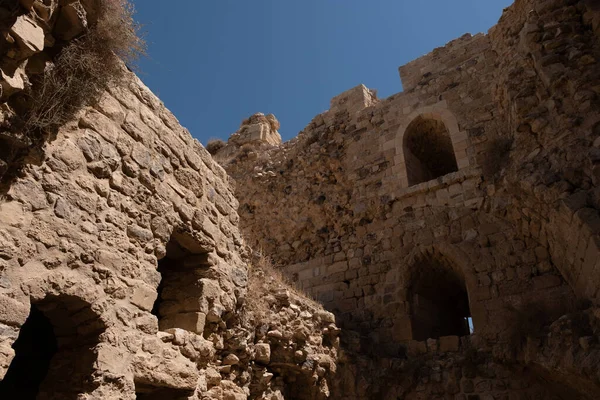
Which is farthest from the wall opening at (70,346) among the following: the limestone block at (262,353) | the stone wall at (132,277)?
Result: the limestone block at (262,353)

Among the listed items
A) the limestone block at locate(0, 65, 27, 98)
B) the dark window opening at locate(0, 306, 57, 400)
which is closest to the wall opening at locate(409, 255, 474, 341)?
the dark window opening at locate(0, 306, 57, 400)

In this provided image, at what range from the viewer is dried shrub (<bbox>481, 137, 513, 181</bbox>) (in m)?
7.86

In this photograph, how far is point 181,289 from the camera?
4.84 m

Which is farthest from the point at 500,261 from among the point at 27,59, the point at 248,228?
the point at 27,59

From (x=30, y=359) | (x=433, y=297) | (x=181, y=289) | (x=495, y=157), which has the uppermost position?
(x=495, y=157)

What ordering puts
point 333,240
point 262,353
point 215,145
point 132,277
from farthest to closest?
point 215,145, point 333,240, point 262,353, point 132,277

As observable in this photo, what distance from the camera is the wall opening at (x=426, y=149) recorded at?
377 inches

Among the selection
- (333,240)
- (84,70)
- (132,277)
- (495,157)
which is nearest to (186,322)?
(132,277)

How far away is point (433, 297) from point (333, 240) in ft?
6.69

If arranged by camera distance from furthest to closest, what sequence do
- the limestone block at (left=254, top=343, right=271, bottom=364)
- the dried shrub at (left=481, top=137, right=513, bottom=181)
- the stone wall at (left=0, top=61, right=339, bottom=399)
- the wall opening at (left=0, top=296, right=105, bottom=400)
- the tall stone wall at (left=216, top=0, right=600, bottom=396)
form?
the dried shrub at (left=481, top=137, right=513, bottom=181)
the tall stone wall at (left=216, top=0, right=600, bottom=396)
the limestone block at (left=254, top=343, right=271, bottom=364)
the wall opening at (left=0, top=296, right=105, bottom=400)
the stone wall at (left=0, top=61, right=339, bottom=399)

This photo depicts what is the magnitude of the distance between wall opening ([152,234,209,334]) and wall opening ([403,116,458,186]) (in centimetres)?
522

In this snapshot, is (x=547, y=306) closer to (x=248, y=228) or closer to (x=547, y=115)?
(x=547, y=115)

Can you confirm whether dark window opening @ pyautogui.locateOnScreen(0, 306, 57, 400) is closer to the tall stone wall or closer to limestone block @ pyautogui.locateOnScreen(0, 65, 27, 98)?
limestone block @ pyautogui.locateOnScreen(0, 65, 27, 98)

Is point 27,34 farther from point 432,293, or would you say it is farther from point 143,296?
point 432,293
